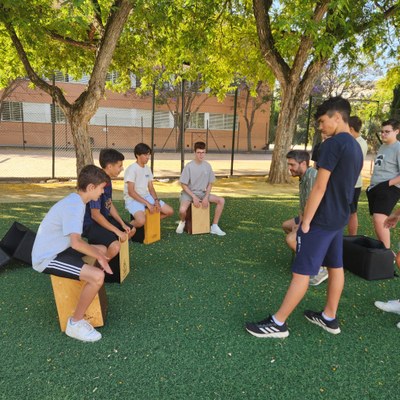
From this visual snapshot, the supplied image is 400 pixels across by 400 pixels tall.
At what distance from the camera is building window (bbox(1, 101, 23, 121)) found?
83.7ft

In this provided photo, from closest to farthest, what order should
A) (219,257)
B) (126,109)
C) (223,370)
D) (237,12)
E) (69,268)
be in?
(223,370) < (69,268) < (219,257) < (237,12) < (126,109)

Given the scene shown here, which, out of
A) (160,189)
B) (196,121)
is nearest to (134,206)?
(160,189)

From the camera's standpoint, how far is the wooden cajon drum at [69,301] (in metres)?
2.75

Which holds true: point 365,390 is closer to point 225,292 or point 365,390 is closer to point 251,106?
point 225,292

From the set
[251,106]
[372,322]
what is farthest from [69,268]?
[251,106]

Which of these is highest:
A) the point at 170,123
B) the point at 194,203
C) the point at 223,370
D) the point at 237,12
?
the point at 237,12

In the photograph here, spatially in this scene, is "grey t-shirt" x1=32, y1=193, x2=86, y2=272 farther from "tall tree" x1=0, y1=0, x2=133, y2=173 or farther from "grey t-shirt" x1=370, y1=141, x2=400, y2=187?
"tall tree" x1=0, y1=0, x2=133, y2=173

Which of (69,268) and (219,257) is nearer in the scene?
(69,268)

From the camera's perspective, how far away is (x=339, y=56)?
9906mm

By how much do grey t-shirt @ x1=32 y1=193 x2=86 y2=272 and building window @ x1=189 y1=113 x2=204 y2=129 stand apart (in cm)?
2684

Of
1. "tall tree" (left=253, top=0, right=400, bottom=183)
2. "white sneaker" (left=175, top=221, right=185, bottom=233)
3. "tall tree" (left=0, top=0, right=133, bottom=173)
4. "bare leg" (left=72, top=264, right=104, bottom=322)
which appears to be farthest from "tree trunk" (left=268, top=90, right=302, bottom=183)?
"bare leg" (left=72, top=264, right=104, bottom=322)

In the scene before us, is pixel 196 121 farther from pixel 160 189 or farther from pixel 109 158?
pixel 109 158

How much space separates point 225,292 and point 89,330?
1.36 metres

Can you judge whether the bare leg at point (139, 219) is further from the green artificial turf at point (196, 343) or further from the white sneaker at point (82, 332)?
the white sneaker at point (82, 332)
